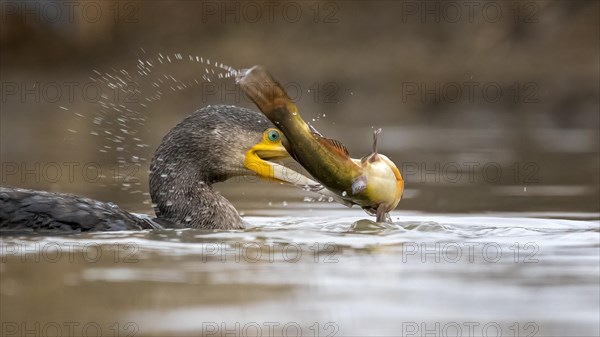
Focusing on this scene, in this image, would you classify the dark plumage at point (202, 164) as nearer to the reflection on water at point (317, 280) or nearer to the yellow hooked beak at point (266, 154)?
the yellow hooked beak at point (266, 154)

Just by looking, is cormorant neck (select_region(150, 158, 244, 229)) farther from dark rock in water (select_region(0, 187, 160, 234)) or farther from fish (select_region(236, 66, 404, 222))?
fish (select_region(236, 66, 404, 222))

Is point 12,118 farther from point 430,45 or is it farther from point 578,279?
point 578,279

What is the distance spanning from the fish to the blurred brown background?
9.45 metres

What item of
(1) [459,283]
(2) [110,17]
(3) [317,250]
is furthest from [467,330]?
(2) [110,17]

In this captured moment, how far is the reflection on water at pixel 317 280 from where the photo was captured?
437cm

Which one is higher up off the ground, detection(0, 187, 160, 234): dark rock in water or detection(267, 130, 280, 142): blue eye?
detection(267, 130, 280, 142): blue eye

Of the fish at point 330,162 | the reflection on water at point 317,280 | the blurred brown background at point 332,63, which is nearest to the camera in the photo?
the reflection on water at point 317,280

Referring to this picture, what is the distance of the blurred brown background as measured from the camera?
20.0m

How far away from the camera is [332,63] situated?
2523 cm

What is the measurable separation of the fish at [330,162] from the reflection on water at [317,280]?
25 cm

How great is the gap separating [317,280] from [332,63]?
66.2ft

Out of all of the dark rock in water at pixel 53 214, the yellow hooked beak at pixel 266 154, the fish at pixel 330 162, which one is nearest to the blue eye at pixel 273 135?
the yellow hooked beak at pixel 266 154

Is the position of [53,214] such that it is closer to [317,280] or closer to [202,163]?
[202,163]

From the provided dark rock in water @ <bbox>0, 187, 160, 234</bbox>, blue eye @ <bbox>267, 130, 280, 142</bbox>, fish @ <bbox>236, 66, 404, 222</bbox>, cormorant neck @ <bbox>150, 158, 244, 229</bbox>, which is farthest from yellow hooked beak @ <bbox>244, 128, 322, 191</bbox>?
dark rock in water @ <bbox>0, 187, 160, 234</bbox>
